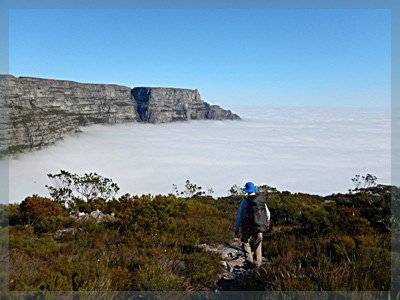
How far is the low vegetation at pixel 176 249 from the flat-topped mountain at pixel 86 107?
324ft

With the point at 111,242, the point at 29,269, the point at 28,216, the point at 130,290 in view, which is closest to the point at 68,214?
the point at 28,216

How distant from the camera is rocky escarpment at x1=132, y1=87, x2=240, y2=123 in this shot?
16512 cm

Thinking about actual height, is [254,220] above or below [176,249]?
above

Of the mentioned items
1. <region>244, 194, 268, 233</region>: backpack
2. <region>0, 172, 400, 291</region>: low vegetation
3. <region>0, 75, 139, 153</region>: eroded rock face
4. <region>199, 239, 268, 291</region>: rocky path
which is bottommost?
<region>199, 239, 268, 291</region>: rocky path

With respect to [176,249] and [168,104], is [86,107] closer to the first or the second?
[168,104]

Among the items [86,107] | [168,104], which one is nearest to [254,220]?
[86,107]

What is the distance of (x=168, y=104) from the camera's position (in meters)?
167

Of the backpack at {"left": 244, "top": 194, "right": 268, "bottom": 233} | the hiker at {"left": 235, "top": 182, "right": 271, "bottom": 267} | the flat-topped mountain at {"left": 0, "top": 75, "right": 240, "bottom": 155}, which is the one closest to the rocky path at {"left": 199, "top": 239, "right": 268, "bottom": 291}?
the hiker at {"left": 235, "top": 182, "right": 271, "bottom": 267}

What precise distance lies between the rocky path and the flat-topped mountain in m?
102

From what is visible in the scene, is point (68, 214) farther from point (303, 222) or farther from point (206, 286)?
point (303, 222)

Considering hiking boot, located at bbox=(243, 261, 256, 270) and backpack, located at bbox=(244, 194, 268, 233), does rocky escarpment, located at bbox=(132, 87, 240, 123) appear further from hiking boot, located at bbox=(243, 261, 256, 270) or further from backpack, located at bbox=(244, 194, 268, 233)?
hiking boot, located at bbox=(243, 261, 256, 270)

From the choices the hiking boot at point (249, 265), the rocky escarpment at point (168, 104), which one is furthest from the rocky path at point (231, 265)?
the rocky escarpment at point (168, 104)

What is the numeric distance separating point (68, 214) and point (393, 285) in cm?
909

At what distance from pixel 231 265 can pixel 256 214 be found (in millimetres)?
1230
